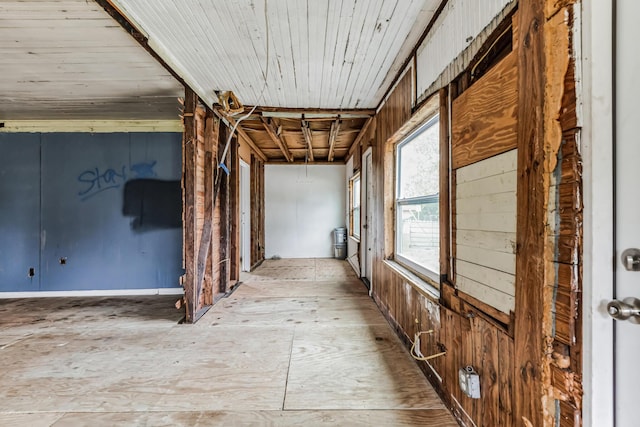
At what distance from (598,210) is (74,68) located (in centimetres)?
401

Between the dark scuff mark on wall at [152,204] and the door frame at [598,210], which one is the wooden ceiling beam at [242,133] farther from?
the door frame at [598,210]

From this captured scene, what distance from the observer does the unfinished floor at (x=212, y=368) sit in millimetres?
1646

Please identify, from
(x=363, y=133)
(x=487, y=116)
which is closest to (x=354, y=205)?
(x=363, y=133)

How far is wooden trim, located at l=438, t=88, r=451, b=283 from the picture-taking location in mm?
1671

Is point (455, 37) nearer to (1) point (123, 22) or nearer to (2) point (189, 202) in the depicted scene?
(1) point (123, 22)

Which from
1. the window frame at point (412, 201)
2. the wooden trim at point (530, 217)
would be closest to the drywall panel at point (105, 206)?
the window frame at point (412, 201)

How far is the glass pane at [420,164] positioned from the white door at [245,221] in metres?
3.38

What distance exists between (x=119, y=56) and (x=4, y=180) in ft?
10.6

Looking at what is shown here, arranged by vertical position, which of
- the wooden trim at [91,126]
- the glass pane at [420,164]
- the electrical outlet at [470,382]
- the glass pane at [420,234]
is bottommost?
the electrical outlet at [470,382]

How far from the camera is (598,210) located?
832 mm

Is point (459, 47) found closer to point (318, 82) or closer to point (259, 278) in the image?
point (318, 82)

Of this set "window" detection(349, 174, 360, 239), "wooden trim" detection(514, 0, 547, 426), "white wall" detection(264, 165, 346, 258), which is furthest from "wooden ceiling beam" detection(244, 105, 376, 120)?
"white wall" detection(264, 165, 346, 258)

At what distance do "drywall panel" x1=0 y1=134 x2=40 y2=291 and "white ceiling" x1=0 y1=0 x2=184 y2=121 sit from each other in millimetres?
479

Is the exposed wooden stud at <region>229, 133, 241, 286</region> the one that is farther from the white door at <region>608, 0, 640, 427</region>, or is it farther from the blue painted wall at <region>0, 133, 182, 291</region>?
the white door at <region>608, 0, 640, 427</region>
